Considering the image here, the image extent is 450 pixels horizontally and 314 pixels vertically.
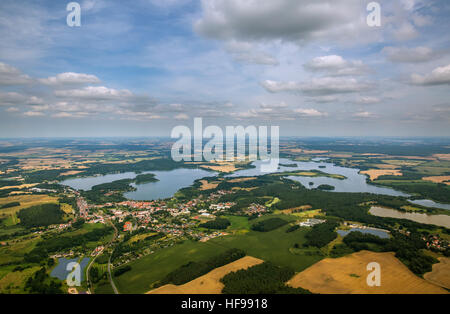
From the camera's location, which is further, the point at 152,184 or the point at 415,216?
the point at 152,184

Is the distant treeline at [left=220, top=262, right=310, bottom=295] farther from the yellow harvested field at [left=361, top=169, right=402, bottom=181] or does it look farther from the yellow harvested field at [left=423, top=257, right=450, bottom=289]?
the yellow harvested field at [left=361, top=169, right=402, bottom=181]

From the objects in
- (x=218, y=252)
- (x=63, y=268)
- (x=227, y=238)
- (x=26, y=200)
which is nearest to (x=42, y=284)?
(x=63, y=268)

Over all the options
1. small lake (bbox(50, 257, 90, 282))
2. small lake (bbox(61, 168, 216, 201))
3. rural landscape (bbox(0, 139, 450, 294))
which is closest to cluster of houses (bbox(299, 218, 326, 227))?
rural landscape (bbox(0, 139, 450, 294))

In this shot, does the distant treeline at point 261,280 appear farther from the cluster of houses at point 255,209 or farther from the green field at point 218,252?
the cluster of houses at point 255,209

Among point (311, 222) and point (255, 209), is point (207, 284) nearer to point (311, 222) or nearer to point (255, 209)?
point (311, 222)

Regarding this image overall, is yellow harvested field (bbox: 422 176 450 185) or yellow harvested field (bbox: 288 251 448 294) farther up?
yellow harvested field (bbox: 422 176 450 185)

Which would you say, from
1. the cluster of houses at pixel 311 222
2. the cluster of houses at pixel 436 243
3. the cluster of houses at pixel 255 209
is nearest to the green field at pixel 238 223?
the cluster of houses at pixel 255 209
